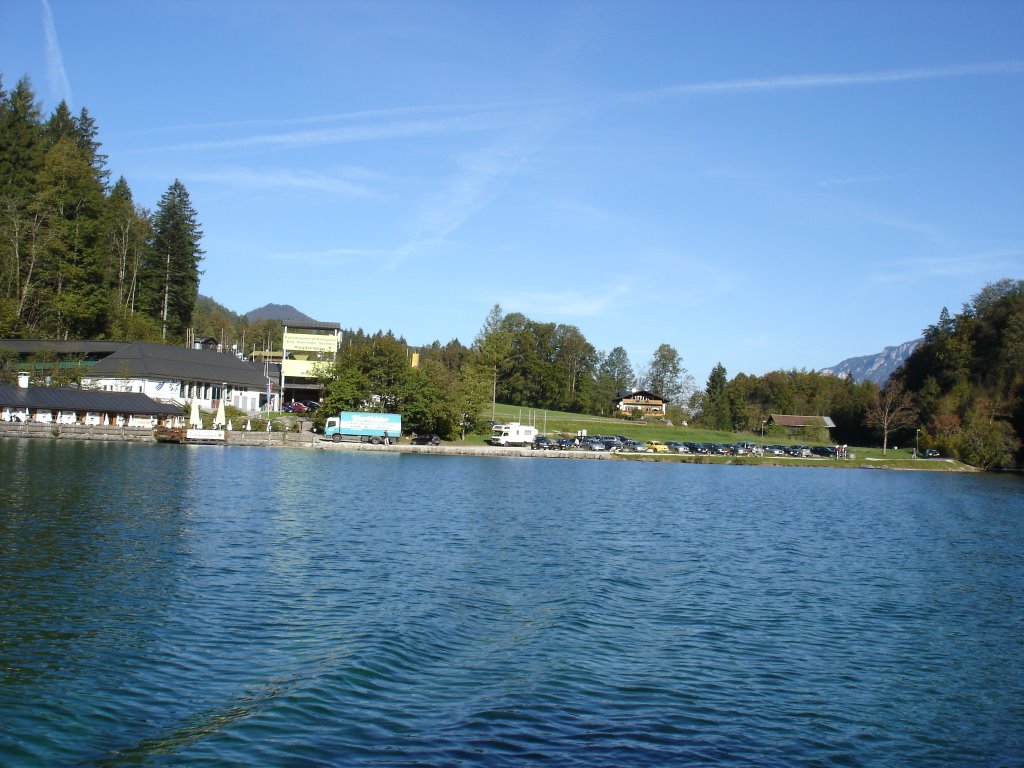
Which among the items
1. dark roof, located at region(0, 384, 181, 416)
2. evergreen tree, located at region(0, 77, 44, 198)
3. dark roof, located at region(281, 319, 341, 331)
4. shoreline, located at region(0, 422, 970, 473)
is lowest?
shoreline, located at region(0, 422, 970, 473)

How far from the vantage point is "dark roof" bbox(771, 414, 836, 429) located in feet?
479

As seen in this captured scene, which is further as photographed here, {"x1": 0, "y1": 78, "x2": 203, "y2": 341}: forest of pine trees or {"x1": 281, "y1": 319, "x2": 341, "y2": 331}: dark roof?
{"x1": 281, "y1": 319, "x2": 341, "y2": 331}: dark roof

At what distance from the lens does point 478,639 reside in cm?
1694

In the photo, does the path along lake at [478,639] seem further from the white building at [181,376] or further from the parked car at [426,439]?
the parked car at [426,439]

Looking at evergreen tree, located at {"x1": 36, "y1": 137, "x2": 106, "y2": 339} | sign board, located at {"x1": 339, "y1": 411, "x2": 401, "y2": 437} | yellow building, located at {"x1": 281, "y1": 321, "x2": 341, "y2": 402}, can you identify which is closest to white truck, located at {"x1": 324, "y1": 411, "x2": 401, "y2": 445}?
sign board, located at {"x1": 339, "y1": 411, "x2": 401, "y2": 437}

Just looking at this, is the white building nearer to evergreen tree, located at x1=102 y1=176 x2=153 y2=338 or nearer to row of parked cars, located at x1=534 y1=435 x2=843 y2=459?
evergreen tree, located at x1=102 y1=176 x2=153 y2=338

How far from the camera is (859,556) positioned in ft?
104

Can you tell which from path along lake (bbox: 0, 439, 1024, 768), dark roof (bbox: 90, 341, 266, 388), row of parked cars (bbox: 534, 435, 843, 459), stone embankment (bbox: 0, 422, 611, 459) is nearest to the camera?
path along lake (bbox: 0, 439, 1024, 768)

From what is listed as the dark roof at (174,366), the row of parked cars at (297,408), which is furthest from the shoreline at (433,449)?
the row of parked cars at (297,408)

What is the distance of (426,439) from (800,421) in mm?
92187

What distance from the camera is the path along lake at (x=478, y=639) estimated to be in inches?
460

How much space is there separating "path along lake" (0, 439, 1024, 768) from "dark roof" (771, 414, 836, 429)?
374ft

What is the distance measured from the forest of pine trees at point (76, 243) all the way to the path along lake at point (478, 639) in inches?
2444

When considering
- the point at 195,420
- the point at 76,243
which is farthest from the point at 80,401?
the point at 76,243
